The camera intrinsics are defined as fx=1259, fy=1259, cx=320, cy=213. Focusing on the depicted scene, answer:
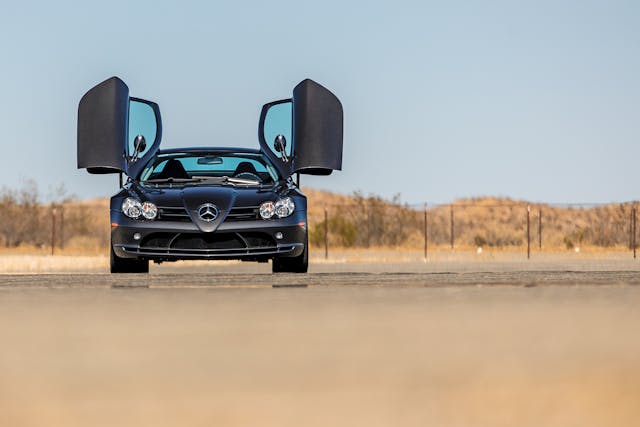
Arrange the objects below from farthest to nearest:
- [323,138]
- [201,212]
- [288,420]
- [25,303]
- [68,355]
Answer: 1. [323,138]
2. [201,212]
3. [25,303]
4. [68,355]
5. [288,420]

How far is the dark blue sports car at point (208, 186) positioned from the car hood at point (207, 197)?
13 millimetres

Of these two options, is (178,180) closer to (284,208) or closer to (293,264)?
(284,208)

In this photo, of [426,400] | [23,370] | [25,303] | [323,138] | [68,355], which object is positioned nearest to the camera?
[426,400]

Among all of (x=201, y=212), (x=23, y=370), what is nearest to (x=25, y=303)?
(x=201, y=212)

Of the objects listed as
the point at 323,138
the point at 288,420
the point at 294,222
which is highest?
the point at 323,138

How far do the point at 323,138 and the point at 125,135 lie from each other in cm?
278

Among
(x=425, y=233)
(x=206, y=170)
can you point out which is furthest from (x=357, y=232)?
(x=206, y=170)

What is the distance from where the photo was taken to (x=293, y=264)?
1781cm

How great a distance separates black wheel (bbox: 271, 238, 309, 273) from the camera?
17.5 m

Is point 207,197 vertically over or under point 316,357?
over

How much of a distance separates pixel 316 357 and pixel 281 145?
7.34 metres

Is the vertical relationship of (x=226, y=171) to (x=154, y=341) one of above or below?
above

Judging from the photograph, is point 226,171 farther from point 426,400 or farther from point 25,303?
point 426,400

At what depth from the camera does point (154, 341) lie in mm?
11648
